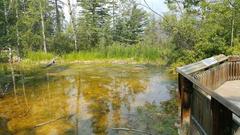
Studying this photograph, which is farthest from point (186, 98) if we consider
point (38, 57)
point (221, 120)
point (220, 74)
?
point (38, 57)

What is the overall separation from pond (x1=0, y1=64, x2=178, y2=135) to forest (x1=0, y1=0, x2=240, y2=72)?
7.79ft

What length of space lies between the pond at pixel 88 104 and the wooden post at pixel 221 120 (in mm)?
3685

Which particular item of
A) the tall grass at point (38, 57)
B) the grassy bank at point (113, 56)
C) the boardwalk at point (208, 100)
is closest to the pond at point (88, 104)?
the boardwalk at point (208, 100)

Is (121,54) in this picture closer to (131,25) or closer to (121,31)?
(121,31)

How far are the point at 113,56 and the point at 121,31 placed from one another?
7504 millimetres

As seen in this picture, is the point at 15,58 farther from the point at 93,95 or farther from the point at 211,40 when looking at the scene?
the point at 211,40

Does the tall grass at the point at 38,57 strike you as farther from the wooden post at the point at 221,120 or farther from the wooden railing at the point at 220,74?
the wooden post at the point at 221,120

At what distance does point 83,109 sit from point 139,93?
8.57 feet

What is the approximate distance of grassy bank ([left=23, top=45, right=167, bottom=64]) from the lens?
18969 millimetres

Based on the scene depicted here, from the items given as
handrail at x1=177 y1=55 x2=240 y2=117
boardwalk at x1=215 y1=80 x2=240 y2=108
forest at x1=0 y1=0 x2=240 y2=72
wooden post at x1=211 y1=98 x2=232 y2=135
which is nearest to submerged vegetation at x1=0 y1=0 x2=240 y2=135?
forest at x1=0 y1=0 x2=240 y2=72

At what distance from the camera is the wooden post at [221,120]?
7.22 feet

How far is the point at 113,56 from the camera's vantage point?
20125 mm

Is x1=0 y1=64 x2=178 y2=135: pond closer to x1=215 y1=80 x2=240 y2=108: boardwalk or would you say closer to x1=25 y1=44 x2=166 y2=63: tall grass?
x1=215 y1=80 x2=240 y2=108: boardwalk

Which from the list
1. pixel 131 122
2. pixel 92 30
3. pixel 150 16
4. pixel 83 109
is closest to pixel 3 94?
pixel 83 109
